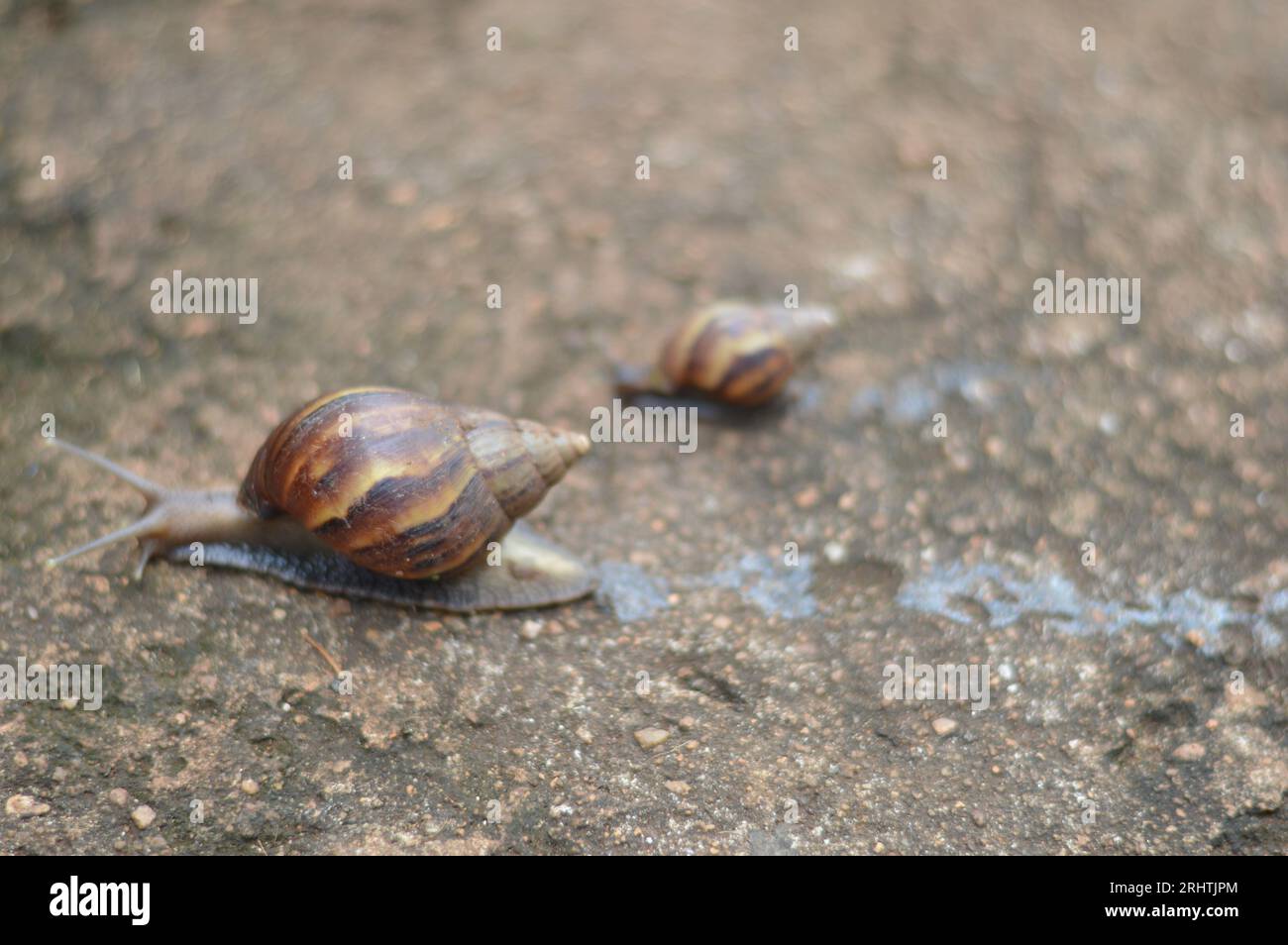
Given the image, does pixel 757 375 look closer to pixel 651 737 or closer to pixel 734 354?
pixel 734 354

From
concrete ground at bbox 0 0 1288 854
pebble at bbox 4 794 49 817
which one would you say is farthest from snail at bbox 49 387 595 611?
pebble at bbox 4 794 49 817

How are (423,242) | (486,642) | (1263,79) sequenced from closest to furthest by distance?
1. (486,642)
2. (423,242)
3. (1263,79)

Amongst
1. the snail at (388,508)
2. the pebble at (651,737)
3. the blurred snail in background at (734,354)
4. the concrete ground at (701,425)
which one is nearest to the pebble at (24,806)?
the concrete ground at (701,425)

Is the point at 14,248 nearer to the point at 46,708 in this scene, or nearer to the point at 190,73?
the point at 190,73

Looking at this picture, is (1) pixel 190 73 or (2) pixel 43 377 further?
(1) pixel 190 73

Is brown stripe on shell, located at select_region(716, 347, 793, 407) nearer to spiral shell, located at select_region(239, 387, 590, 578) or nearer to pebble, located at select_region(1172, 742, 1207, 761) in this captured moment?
spiral shell, located at select_region(239, 387, 590, 578)

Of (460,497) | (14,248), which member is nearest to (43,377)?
(14,248)

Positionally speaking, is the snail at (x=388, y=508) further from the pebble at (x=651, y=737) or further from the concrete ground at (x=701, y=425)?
the pebble at (x=651, y=737)
